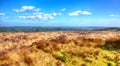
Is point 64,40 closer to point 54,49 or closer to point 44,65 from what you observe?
point 54,49

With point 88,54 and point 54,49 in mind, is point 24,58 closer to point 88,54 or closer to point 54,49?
point 54,49

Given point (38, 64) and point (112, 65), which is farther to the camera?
point (112, 65)

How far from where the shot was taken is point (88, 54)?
15.9m

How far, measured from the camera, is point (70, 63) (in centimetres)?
1400

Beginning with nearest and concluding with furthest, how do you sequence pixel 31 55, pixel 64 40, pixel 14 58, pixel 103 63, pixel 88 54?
pixel 14 58 < pixel 31 55 < pixel 103 63 < pixel 88 54 < pixel 64 40

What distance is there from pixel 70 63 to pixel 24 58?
10.8 ft

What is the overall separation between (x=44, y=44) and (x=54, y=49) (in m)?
1.15

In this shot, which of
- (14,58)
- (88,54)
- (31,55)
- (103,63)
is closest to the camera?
(14,58)

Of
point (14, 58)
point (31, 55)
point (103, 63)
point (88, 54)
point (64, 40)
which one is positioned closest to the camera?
point (14, 58)

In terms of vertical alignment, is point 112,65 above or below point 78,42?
below

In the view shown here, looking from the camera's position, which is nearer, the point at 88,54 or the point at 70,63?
the point at 70,63

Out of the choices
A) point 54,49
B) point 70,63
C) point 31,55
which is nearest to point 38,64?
point 31,55

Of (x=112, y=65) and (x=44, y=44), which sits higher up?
(x=44, y=44)

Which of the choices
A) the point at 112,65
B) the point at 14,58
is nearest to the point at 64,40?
the point at 112,65
